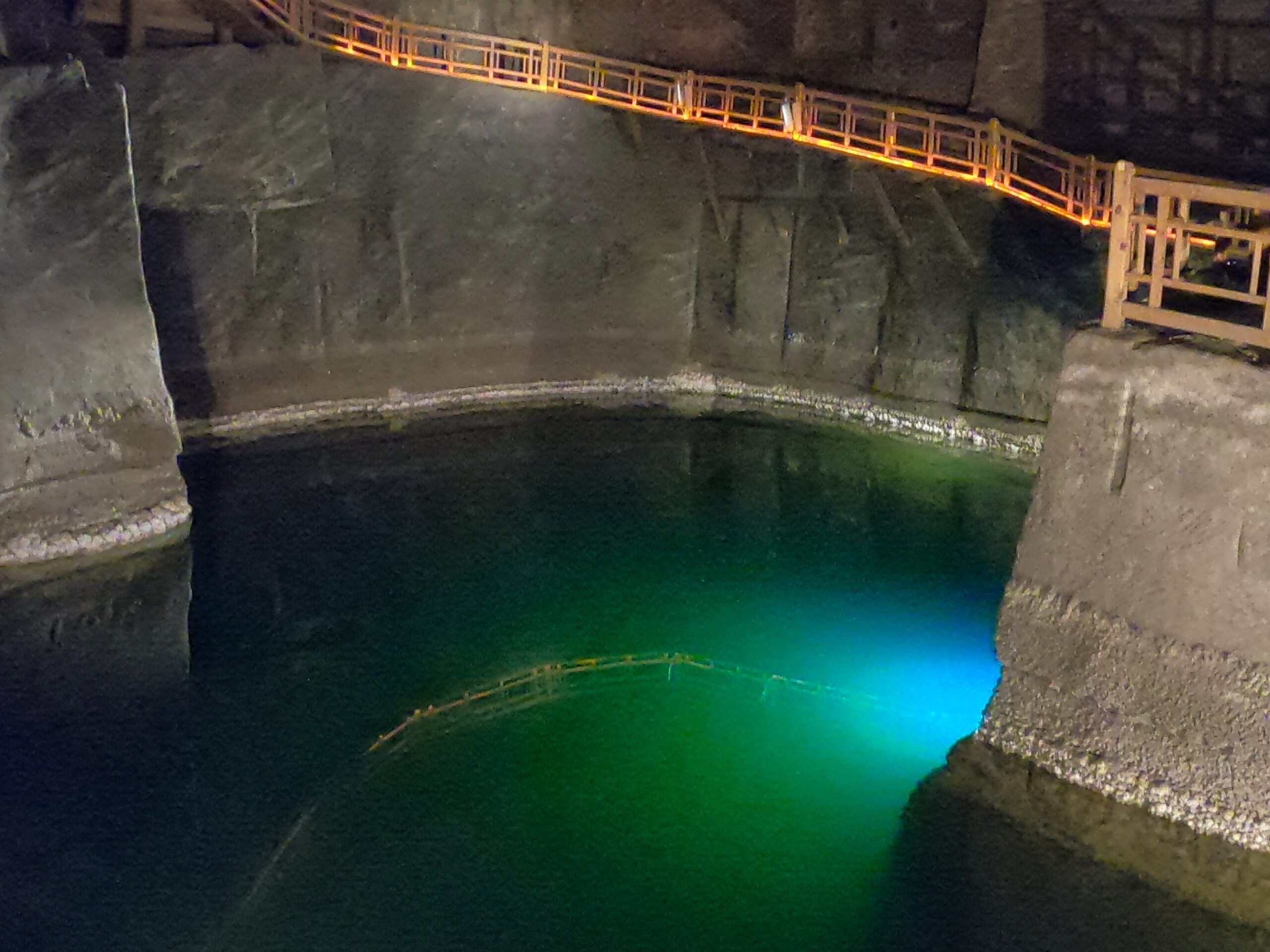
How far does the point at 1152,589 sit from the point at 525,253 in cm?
795

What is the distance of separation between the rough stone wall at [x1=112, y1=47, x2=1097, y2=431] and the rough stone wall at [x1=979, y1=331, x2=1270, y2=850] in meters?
5.59

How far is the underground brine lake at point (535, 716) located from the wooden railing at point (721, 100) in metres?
2.38

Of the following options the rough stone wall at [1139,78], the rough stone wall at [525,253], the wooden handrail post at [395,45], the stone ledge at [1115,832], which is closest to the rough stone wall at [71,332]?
the rough stone wall at [525,253]

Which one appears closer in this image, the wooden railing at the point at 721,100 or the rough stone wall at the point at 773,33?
the wooden railing at the point at 721,100

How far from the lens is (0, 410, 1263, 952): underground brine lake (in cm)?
573

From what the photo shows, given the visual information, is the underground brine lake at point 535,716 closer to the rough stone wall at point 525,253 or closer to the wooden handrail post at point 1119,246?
the rough stone wall at point 525,253

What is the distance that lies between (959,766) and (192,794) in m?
3.56

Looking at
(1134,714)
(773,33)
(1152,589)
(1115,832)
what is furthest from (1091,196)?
(1115,832)

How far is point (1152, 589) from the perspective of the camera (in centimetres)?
568

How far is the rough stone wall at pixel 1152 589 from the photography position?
539 centimetres

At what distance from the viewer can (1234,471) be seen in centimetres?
535

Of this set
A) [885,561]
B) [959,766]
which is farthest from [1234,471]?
[885,561]

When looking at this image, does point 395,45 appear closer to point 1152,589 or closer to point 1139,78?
point 1139,78

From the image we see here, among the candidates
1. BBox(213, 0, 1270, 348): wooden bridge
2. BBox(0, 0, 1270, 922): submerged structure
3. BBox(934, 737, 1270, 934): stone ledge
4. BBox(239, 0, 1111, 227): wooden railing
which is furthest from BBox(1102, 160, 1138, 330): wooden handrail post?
BBox(239, 0, 1111, 227): wooden railing
